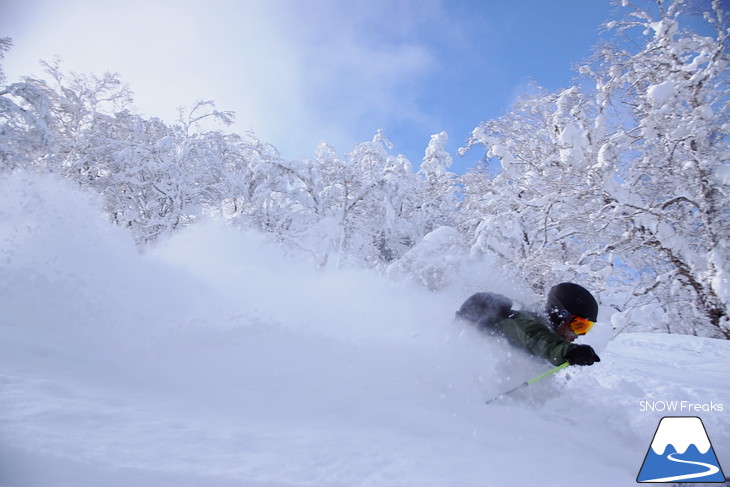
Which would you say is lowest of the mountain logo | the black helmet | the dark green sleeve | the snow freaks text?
the mountain logo

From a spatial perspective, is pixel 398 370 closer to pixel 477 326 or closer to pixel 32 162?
pixel 477 326

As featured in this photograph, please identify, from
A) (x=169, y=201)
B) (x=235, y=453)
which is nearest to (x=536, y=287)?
(x=235, y=453)

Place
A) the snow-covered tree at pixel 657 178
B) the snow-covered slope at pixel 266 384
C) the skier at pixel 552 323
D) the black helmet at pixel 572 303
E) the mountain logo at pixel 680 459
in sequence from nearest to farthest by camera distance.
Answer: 1. the snow-covered slope at pixel 266 384
2. the mountain logo at pixel 680 459
3. the skier at pixel 552 323
4. the black helmet at pixel 572 303
5. the snow-covered tree at pixel 657 178

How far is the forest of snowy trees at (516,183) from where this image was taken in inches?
218

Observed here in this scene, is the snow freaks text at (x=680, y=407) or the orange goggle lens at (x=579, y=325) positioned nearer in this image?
the snow freaks text at (x=680, y=407)

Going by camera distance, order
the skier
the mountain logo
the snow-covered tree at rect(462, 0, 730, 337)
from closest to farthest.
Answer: the mountain logo, the skier, the snow-covered tree at rect(462, 0, 730, 337)

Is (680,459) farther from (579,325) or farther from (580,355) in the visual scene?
(579,325)

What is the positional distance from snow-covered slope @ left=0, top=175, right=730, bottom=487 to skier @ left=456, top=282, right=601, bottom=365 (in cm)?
26

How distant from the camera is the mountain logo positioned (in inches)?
79.1

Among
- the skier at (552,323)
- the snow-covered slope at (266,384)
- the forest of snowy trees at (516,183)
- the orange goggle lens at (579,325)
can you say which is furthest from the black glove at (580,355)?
the forest of snowy trees at (516,183)

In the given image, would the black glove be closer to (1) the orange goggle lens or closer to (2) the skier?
(2) the skier

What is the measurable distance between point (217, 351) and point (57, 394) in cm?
140

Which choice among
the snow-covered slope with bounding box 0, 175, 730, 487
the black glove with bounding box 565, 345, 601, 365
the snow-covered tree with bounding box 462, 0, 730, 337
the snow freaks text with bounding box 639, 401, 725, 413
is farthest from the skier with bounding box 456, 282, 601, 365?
the snow-covered tree with bounding box 462, 0, 730, 337

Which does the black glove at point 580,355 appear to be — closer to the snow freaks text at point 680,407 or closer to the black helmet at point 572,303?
the black helmet at point 572,303
